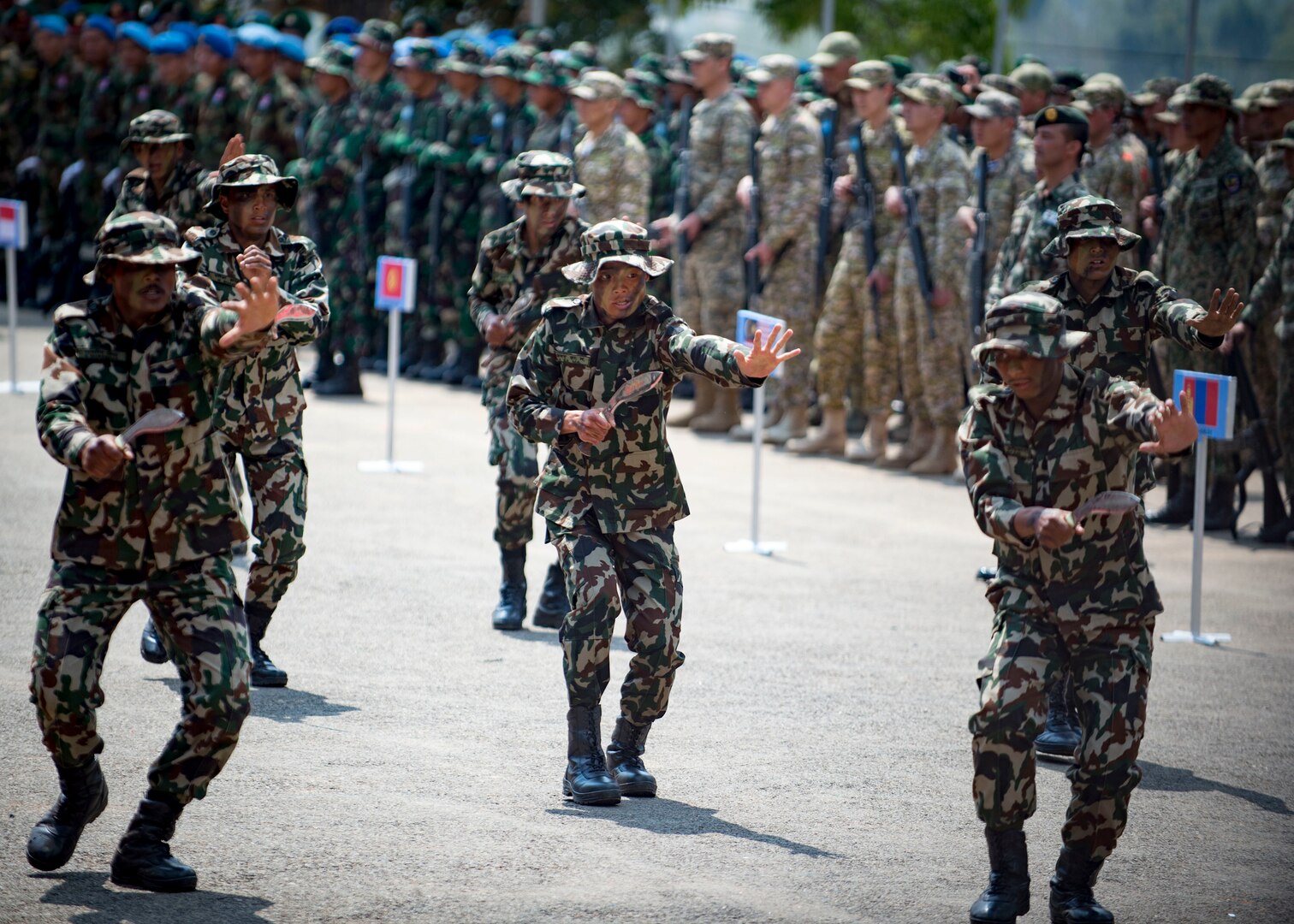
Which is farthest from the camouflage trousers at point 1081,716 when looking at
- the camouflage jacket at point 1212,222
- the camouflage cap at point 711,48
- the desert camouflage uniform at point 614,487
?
the camouflage cap at point 711,48

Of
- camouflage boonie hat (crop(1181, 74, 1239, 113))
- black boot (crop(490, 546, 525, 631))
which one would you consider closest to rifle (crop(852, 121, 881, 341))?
camouflage boonie hat (crop(1181, 74, 1239, 113))

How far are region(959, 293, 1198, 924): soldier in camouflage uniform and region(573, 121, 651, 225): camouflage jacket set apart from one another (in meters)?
8.60

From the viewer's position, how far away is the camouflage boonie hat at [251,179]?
710 centimetres

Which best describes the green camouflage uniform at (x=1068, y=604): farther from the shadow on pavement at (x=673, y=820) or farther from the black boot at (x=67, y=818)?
the black boot at (x=67, y=818)

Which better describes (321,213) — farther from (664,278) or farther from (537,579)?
(537,579)

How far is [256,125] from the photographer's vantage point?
16656 mm

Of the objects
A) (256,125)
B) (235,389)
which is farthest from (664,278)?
(235,389)

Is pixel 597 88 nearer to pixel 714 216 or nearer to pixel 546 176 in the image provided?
pixel 714 216

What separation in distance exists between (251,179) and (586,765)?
9.22 ft

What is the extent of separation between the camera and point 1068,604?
508cm

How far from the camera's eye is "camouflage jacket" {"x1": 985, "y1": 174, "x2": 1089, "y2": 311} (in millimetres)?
8281

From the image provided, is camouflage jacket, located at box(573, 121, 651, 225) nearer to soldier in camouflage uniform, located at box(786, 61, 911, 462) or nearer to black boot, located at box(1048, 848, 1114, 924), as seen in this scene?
soldier in camouflage uniform, located at box(786, 61, 911, 462)

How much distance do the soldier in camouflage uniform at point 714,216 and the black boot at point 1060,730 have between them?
7.85 meters

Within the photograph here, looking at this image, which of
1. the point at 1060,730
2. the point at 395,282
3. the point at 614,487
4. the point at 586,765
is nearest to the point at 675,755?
the point at 586,765
